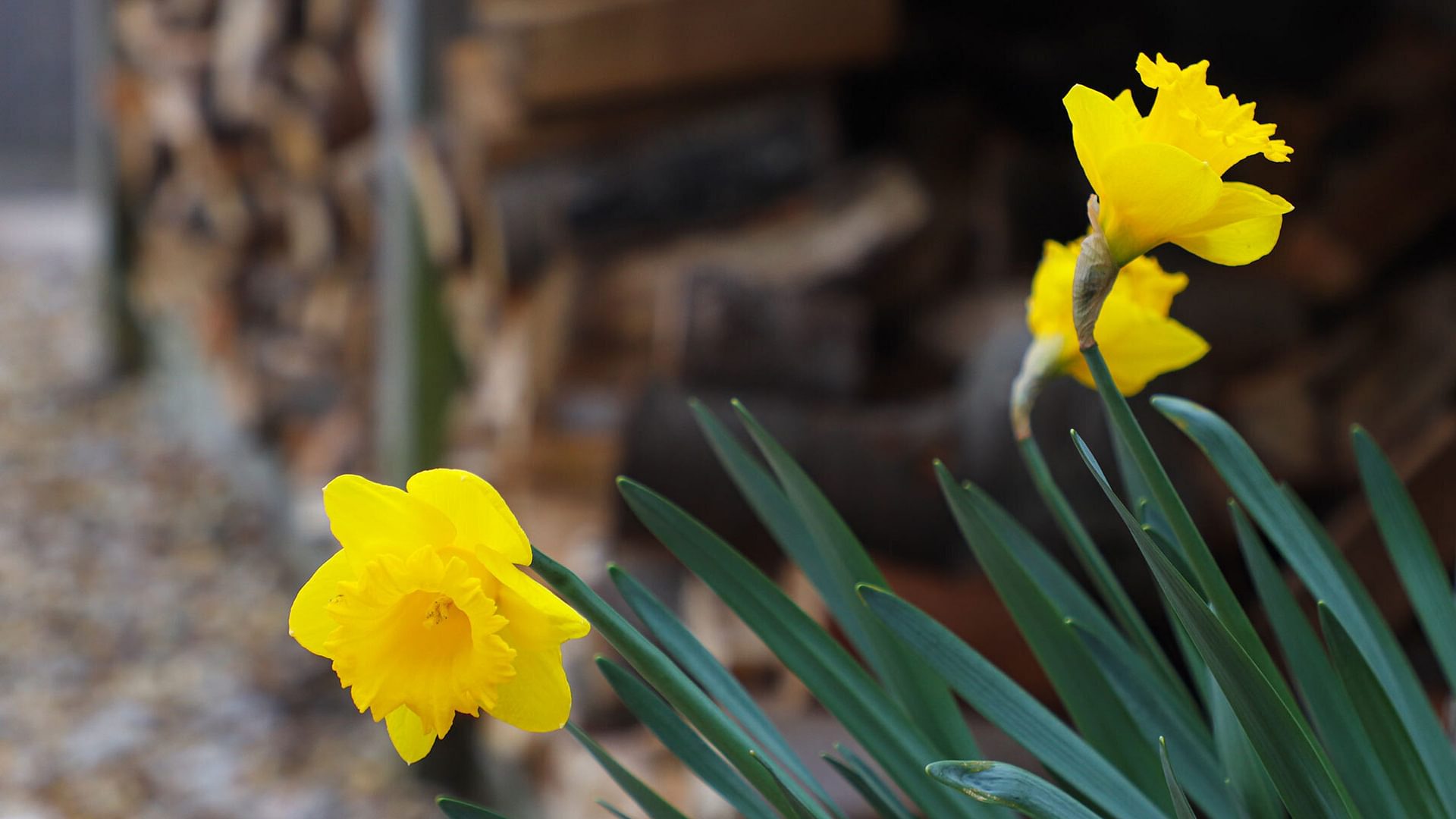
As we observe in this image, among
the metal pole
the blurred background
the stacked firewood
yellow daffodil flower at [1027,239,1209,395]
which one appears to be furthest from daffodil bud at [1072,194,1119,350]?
the metal pole

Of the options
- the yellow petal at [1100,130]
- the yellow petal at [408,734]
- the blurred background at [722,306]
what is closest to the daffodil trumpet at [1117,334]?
the yellow petal at [1100,130]

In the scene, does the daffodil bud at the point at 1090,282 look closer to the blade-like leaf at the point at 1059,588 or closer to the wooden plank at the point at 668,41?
the blade-like leaf at the point at 1059,588

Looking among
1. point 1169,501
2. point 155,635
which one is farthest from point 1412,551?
point 155,635

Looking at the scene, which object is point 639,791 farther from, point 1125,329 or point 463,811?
point 1125,329

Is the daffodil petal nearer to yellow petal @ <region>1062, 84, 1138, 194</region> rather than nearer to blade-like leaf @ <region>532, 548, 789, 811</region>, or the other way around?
blade-like leaf @ <region>532, 548, 789, 811</region>

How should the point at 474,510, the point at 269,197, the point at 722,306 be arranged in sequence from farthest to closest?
the point at 269,197, the point at 722,306, the point at 474,510

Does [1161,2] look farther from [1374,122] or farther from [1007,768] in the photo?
[1007,768]
